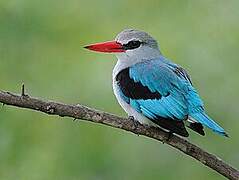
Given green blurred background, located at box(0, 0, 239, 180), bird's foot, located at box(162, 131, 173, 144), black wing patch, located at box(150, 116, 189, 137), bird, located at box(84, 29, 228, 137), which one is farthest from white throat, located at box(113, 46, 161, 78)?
bird's foot, located at box(162, 131, 173, 144)

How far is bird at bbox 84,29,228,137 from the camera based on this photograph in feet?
10.2

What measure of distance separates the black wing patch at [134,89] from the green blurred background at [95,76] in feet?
1.07

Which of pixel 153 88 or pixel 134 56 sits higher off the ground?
pixel 134 56

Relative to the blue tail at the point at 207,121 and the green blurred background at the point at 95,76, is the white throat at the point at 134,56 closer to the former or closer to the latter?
the green blurred background at the point at 95,76

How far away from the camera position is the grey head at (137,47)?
3.50 meters

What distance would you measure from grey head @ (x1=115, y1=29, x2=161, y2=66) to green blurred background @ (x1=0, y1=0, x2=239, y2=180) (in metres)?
0.25

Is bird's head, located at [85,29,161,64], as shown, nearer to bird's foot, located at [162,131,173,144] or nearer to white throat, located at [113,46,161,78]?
white throat, located at [113,46,161,78]

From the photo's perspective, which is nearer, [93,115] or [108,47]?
[93,115]

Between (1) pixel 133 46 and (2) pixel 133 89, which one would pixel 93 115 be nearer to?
(2) pixel 133 89

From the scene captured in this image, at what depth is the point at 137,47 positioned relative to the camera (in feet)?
11.6

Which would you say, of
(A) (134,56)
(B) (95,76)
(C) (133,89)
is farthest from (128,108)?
(B) (95,76)

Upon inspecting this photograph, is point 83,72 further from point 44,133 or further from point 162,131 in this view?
point 162,131

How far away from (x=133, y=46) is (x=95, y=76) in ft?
0.99

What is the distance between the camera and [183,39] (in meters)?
3.86
